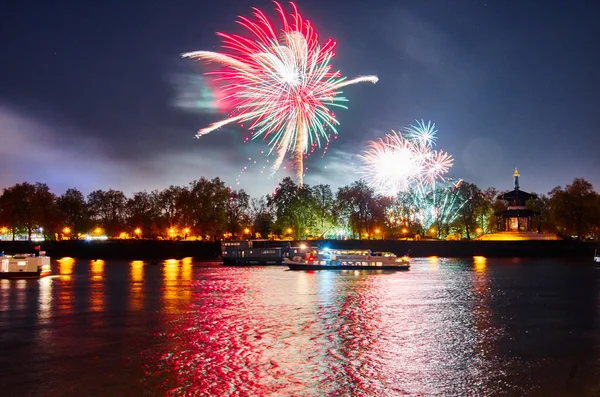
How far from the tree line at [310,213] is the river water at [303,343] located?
3638 inches

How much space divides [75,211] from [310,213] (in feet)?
269

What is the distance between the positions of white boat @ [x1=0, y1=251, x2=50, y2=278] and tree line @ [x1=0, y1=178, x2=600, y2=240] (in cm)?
6735

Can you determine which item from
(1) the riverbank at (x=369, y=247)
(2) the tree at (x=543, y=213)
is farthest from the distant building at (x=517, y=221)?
(2) the tree at (x=543, y=213)

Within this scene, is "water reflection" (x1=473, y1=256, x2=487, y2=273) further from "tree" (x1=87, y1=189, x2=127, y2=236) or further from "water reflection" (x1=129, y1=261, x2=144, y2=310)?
"tree" (x1=87, y1=189, x2=127, y2=236)

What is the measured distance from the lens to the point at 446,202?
15250cm

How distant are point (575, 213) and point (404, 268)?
73666mm

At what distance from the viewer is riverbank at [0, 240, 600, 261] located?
12338 cm

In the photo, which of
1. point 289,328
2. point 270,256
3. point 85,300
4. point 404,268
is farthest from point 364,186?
point 289,328

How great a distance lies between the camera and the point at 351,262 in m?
84.2

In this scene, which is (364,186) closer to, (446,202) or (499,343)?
(446,202)

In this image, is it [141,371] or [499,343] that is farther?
A: [499,343]

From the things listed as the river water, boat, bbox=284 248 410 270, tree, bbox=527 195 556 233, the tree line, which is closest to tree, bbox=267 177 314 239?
the tree line

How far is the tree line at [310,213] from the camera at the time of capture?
458 ft

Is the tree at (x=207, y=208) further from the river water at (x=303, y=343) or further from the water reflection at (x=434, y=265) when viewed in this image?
the river water at (x=303, y=343)
